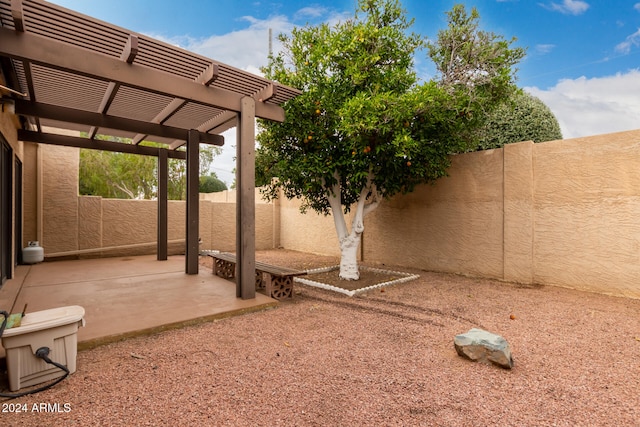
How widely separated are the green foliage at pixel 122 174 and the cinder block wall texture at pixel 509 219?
30.9 feet

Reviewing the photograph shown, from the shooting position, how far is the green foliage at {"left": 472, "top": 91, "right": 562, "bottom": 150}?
6648 mm

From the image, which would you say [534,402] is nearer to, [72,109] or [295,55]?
[295,55]

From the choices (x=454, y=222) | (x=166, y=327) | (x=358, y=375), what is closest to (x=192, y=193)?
(x=166, y=327)

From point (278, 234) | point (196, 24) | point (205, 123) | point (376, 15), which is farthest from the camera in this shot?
point (278, 234)

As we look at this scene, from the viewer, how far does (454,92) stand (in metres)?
4.84

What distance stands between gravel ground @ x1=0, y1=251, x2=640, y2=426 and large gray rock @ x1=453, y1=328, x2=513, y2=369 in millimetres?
75

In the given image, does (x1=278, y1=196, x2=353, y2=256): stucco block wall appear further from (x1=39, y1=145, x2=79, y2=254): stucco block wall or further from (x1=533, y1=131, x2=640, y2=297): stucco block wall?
(x1=39, y1=145, x2=79, y2=254): stucco block wall

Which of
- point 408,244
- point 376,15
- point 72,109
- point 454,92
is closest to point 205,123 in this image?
point 72,109

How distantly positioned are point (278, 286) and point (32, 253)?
19.3ft

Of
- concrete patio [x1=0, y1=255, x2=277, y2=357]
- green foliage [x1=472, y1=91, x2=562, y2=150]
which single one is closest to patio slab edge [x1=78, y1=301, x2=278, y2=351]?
concrete patio [x1=0, y1=255, x2=277, y2=357]

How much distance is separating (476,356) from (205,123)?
514cm

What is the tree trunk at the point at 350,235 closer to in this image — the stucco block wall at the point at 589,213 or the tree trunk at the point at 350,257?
the tree trunk at the point at 350,257

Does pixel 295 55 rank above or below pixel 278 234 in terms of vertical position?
above

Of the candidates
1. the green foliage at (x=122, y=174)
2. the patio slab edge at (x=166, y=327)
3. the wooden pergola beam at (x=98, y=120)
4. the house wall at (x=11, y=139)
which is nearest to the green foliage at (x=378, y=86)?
the wooden pergola beam at (x=98, y=120)
